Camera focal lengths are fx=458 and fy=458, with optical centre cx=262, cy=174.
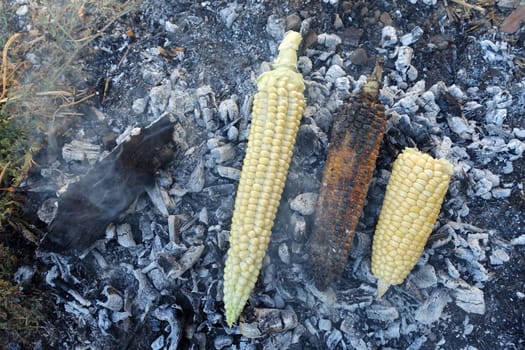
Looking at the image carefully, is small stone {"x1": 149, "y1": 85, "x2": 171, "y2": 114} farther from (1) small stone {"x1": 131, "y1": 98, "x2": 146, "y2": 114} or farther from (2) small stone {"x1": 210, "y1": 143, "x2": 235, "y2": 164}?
(2) small stone {"x1": 210, "y1": 143, "x2": 235, "y2": 164}

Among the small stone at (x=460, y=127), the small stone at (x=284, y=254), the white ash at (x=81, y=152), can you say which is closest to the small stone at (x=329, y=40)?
the small stone at (x=460, y=127)

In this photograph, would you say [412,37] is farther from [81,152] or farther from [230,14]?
[81,152]

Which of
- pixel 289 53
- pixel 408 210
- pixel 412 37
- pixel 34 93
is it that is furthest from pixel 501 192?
pixel 34 93

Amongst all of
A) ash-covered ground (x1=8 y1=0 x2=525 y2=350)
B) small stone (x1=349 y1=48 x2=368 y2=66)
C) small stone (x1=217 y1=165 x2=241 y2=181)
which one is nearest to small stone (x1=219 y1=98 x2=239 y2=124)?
ash-covered ground (x1=8 y1=0 x2=525 y2=350)

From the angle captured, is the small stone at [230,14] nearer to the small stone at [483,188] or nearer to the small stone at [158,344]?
the small stone at [483,188]

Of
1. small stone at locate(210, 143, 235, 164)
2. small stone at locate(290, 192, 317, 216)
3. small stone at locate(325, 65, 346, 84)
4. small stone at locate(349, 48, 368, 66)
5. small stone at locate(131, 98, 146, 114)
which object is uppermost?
small stone at locate(349, 48, 368, 66)

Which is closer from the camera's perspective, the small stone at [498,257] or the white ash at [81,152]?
the small stone at [498,257]

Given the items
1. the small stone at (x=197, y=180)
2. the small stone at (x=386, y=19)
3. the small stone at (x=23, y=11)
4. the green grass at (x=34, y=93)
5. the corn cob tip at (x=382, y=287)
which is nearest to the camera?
the corn cob tip at (x=382, y=287)
